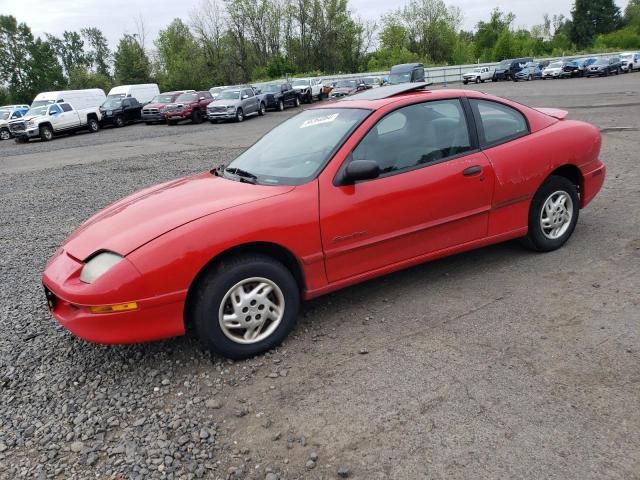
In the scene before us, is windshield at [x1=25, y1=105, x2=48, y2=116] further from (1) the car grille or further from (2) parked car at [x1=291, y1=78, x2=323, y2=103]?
(2) parked car at [x1=291, y1=78, x2=323, y2=103]

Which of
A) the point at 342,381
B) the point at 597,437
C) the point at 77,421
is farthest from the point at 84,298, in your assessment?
the point at 597,437

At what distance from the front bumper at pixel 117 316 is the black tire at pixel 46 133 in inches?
973

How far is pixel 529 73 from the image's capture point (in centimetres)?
4856

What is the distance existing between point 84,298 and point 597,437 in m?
2.79

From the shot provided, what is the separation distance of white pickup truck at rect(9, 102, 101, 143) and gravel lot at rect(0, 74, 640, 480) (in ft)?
74.0

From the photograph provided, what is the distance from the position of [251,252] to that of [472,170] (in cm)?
189

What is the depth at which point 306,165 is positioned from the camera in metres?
3.87

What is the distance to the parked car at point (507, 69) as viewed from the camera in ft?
160

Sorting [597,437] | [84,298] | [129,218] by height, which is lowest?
[597,437]

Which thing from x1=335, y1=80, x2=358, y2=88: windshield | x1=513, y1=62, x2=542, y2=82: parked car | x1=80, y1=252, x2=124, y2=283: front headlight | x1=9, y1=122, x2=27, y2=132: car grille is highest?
x1=335, y1=80, x2=358, y2=88: windshield

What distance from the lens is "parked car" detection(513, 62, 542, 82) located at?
4847 cm

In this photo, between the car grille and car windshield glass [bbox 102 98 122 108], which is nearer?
the car grille

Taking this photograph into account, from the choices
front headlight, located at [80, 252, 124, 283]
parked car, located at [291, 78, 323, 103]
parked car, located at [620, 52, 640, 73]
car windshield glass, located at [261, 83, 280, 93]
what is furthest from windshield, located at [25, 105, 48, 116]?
parked car, located at [620, 52, 640, 73]

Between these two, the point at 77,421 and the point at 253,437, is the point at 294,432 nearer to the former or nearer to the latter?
the point at 253,437
